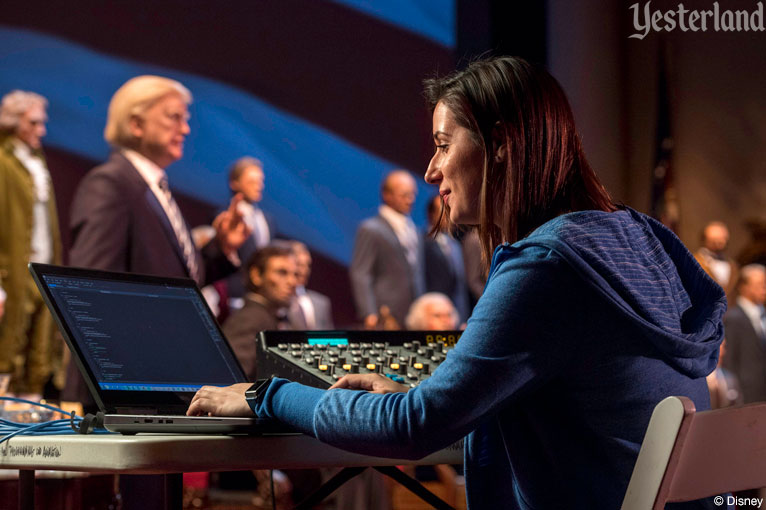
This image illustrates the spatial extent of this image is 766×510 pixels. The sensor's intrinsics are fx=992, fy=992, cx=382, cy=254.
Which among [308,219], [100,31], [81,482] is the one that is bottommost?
[81,482]

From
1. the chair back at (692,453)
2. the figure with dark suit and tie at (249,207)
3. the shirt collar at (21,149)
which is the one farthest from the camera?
the figure with dark suit and tie at (249,207)

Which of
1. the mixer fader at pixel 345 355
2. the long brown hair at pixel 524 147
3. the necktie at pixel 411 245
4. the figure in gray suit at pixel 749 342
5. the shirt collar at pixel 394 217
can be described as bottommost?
the figure in gray suit at pixel 749 342

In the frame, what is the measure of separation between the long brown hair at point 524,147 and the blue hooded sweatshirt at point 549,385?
0.26 ft

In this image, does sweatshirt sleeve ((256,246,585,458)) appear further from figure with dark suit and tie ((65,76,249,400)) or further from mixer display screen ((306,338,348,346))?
figure with dark suit and tie ((65,76,249,400))

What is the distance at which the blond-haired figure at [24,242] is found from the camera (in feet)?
17.4

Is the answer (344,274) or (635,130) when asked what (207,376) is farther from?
(635,130)

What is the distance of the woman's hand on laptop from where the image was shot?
4.19 feet

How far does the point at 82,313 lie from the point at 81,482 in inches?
22.4

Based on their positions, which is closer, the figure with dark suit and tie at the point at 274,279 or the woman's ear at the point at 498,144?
the woman's ear at the point at 498,144

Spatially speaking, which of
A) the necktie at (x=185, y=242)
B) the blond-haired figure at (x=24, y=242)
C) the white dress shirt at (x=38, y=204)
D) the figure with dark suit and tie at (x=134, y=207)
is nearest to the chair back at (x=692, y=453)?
the figure with dark suit and tie at (x=134, y=207)

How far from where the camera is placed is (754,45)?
9.09 m

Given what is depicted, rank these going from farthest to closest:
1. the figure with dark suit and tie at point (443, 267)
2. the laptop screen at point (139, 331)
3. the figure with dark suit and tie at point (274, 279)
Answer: the figure with dark suit and tie at point (443, 267)
the figure with dark suit and tie at point (274, 279)
the laptop screen at point (139, 331)

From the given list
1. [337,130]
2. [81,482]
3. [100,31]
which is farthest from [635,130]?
[81,482]

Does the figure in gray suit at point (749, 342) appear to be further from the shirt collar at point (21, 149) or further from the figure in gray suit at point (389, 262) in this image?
the shirt collar at point (21, 149)
